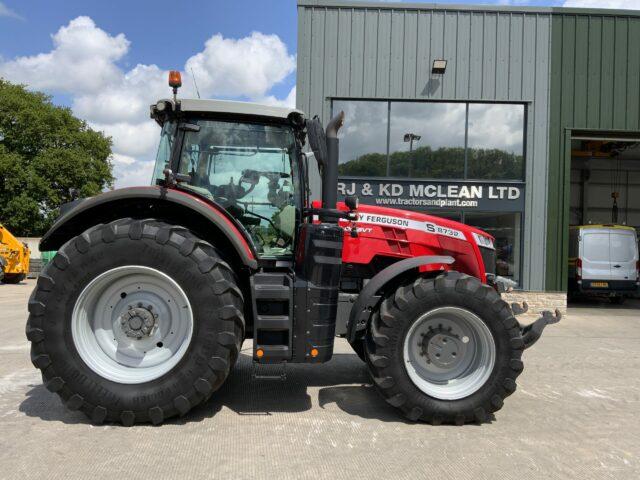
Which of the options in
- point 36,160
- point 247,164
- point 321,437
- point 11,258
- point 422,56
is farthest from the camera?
point 36,160

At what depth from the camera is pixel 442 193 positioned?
10.9 meters

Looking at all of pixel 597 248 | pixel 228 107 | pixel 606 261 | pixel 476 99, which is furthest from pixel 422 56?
pixel 228 107

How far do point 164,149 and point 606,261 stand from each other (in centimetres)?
1322

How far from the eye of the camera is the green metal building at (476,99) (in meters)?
10.7

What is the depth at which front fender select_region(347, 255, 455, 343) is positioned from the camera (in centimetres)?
365

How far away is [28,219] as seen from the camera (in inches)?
1096

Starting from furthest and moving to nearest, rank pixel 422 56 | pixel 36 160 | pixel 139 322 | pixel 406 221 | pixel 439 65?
pixel 36 160 → pixel 422 56 → pixel 439 65 → pixel 406 221 → pixel 139 322

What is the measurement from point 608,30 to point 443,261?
10.1m

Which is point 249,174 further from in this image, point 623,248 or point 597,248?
point 623,248

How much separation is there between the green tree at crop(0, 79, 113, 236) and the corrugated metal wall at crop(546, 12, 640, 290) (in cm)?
2494

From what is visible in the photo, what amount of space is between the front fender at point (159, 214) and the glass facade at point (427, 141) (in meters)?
7.36

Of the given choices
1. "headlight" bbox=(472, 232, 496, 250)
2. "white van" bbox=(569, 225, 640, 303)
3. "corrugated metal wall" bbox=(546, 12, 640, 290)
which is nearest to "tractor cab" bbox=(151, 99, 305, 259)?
"headlight" bbox=(472, 232, 496, 250)

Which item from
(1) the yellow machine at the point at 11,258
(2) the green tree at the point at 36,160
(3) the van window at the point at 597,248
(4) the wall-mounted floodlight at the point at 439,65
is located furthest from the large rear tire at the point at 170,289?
(2) the green tree at the point at 36,160

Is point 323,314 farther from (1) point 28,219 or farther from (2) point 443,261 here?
(1) point 28,219
